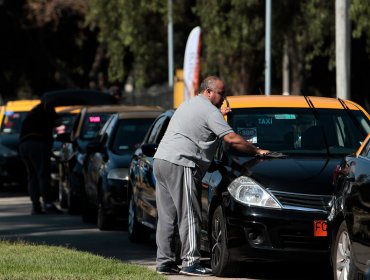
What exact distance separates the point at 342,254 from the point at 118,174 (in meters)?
7.50

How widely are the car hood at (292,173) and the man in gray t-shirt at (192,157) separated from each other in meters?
0.17

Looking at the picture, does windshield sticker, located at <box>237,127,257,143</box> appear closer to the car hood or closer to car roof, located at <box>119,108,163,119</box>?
the car hood

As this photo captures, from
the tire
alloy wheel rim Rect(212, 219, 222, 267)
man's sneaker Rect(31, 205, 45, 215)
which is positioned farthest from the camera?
the tire

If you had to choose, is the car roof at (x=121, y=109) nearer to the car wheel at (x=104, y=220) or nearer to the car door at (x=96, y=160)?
the car door at (x=96, y=160)

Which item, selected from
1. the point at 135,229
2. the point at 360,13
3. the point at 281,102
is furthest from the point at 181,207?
the point at 360,13

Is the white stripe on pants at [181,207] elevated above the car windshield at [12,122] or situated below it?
above

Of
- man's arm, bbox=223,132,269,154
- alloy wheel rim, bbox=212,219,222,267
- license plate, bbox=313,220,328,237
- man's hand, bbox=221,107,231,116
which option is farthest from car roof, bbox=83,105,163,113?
license plate, bbox=313,220,328,237

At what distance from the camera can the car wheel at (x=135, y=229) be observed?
49.9 feet

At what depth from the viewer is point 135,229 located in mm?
15250

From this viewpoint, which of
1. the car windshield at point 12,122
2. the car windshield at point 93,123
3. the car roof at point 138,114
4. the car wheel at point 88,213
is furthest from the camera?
the car windshield at point 12,122

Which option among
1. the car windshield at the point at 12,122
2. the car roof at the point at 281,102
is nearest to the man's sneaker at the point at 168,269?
the car roof at the point at 281,102

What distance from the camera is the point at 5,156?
26.8 meters

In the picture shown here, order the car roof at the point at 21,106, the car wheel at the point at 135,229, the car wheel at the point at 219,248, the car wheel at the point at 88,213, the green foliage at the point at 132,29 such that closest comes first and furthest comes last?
the car wheel at the point at 219,248 < the car wheel at the point at 135,229 < the car wheel at the point at 88,213 < the car roof at the point at 21,106 < the green foliage at the point at 132,29

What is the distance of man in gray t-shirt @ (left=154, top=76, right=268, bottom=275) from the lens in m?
11.5
